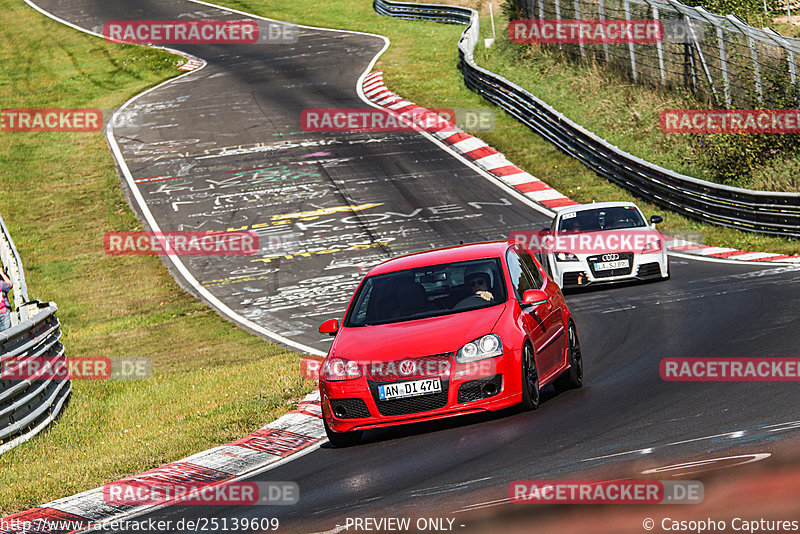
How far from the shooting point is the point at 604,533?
5586 mm

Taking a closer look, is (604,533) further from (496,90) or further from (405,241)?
(496,90)

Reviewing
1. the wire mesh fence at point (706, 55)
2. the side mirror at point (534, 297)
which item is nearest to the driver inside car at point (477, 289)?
the side mirror at point (534, 297)

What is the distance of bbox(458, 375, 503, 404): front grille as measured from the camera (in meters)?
9.35

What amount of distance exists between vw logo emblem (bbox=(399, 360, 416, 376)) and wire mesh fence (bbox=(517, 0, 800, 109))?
16759 mm

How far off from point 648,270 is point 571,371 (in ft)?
25.8

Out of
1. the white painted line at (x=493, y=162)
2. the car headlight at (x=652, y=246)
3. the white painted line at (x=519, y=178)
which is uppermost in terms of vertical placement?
the car headlight at (x=652, y=246)

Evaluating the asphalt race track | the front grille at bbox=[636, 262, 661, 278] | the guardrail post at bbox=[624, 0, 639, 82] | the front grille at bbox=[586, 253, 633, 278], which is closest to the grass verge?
the asphalt race track

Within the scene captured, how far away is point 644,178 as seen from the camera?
1023 inches

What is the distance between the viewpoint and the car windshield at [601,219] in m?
19.4

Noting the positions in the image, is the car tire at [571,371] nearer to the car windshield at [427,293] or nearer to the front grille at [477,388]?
the car windshield at [427,293]

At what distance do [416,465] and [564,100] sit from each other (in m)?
27.1

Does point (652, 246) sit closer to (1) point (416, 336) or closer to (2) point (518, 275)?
(2) point (518, 275)

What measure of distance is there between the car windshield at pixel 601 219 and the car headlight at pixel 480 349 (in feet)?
33.3

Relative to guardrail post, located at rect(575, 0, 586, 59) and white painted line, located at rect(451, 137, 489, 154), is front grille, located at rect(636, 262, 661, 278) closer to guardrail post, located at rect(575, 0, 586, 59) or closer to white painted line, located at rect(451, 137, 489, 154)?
white painted line, located at rect(451, 137, 489, 154)
